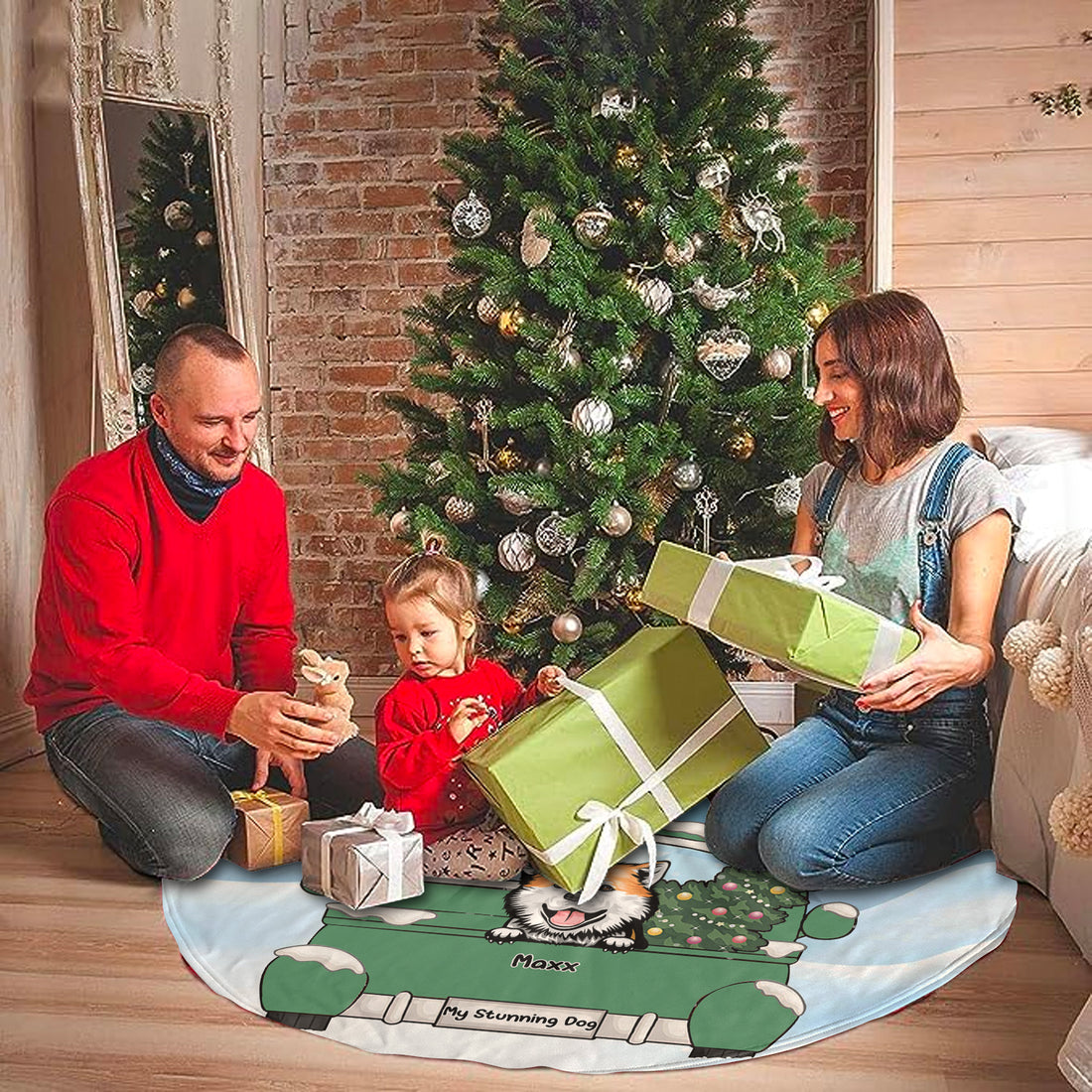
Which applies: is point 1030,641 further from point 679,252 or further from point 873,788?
point 679,252

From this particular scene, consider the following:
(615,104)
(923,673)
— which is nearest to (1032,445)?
(923,673)

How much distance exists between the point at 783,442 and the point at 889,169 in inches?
36.6

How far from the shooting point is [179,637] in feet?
8.35

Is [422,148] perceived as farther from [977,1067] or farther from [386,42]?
[977,1067]

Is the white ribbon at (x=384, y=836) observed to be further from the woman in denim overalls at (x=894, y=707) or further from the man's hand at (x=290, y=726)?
the woman in denim overalls at (x=894, y=707)

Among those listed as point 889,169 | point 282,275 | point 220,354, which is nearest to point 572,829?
point 220,354

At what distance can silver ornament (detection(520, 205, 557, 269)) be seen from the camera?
2838 mm

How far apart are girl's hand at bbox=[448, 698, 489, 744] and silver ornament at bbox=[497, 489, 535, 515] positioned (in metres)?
0.58

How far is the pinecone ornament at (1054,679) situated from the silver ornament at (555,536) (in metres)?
1.17

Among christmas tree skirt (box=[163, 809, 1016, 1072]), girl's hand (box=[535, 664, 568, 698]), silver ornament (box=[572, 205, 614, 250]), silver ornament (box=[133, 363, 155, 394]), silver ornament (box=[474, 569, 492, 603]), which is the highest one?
silver ornament (box=[572, 205, 614, 250])

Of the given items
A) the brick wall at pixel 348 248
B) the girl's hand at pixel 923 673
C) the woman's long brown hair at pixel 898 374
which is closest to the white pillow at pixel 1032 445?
the woman's long brown hair at pixel 898 374

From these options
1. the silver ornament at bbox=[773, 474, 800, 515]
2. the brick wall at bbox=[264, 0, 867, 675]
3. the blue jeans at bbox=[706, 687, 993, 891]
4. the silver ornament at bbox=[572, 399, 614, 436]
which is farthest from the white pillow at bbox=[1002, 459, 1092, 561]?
the brick wall at bbox=[264, 0, 867, 675]

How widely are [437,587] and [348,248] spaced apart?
1.82 m

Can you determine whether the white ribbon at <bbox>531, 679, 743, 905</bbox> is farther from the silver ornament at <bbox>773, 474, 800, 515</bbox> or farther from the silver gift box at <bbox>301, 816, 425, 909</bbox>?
the silver ornament at <bbox>773, 474, 800, 515</bbox>
